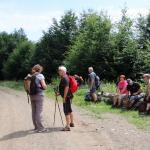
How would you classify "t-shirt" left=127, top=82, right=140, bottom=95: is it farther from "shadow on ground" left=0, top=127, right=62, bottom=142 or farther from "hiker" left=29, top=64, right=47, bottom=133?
"hiker" left=29, top=64, right=47, bottom=133

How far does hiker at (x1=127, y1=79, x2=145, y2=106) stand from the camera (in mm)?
19609

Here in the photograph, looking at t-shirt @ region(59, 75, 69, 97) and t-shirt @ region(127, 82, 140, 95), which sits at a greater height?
t-shirt @ region(59, 75, 69, 97)

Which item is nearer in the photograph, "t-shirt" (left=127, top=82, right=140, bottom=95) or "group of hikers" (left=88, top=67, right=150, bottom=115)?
"group of hikers" (left=88, top=67, right=150, bottom=115)

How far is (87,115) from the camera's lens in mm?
18547

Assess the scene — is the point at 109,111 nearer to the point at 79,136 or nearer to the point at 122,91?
the point at 122,91

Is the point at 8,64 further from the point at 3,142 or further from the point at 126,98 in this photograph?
the point at 3,142

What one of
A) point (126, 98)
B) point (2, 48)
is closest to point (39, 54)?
point (2, 48)

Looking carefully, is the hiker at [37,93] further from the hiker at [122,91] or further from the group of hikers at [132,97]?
the hiker at [122,91]

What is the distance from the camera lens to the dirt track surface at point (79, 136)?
11.5 meters

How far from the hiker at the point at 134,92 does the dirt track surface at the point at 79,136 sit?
104 inches

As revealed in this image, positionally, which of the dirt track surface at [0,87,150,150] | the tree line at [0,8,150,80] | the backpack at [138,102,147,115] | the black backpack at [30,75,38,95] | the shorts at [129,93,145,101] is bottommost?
the dirt track surface at [0,87,150,150]

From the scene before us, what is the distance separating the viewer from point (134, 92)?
2023 cm

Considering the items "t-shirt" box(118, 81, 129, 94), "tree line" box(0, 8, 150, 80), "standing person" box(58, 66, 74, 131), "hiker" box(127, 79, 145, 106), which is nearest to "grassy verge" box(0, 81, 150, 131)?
"hiker" box(127, 79, 145, 106)

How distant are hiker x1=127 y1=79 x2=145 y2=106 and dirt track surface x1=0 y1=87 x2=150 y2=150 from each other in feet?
8.70
